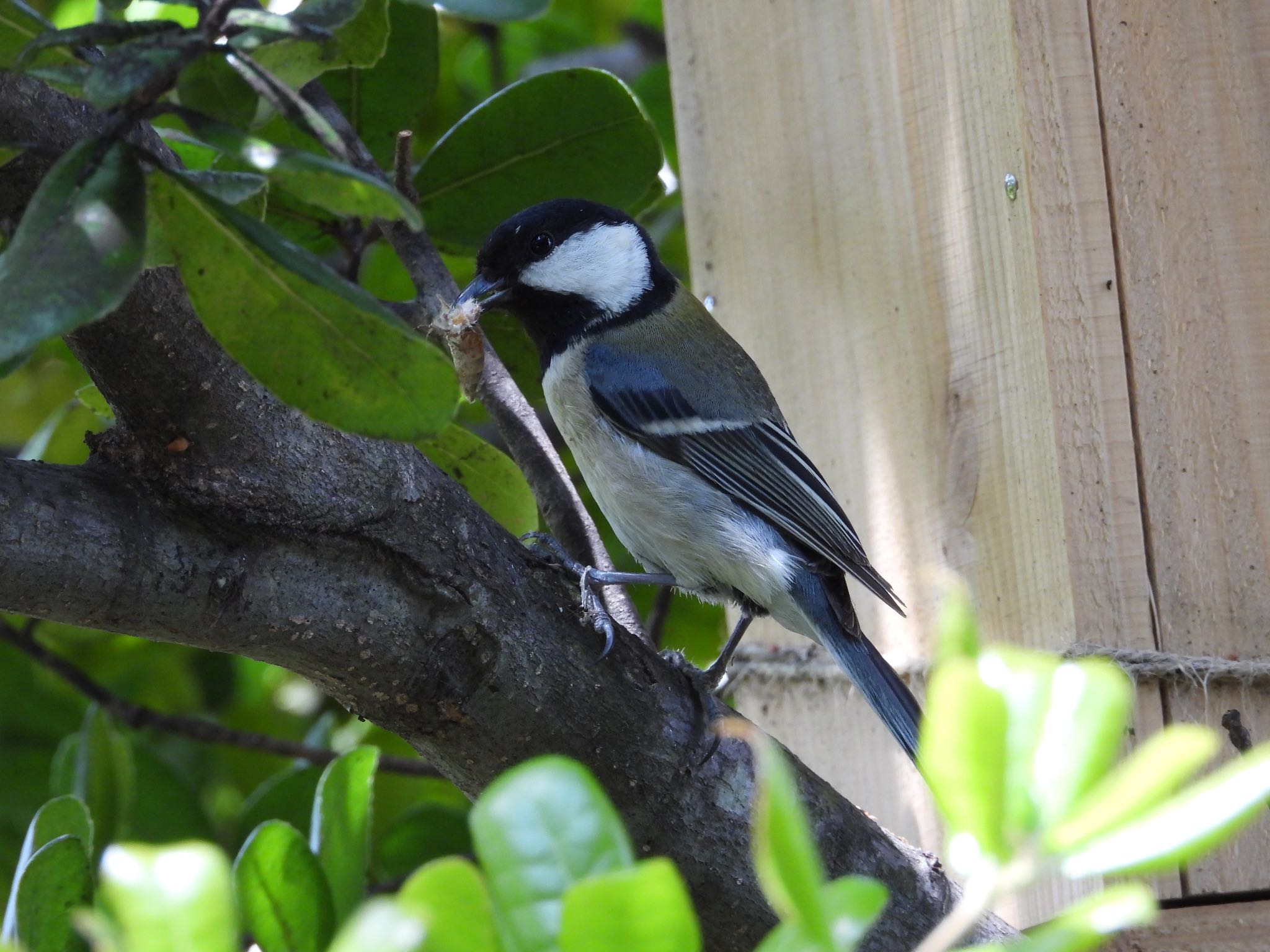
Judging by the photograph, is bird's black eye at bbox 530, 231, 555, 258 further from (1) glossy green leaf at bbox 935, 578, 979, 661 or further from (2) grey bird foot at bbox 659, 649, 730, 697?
(1) glossy green leaf at bbox 935, 578, 979, 661

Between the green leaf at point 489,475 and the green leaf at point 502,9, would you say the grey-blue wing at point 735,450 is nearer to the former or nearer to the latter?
the green leaf at point 489,475

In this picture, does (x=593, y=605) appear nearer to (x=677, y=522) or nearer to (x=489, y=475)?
(x=489, y=475)

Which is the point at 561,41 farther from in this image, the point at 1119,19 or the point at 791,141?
the point at 1119,19

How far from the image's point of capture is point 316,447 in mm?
971

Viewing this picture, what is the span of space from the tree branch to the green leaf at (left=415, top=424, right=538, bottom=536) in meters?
0.30

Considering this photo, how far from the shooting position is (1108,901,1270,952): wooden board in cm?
125

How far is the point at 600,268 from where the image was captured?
82.8 inches

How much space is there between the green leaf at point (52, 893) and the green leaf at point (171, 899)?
0.48m

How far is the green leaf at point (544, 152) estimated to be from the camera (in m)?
1.60

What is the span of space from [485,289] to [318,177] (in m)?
1.28

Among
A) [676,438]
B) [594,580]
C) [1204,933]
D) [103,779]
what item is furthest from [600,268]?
[1204,933]

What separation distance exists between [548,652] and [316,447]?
0.26m

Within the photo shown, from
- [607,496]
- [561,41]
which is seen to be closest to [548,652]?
[607,496]

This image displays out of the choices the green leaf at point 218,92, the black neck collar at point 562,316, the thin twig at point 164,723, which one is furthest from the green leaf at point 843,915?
the black neck collar at point 562,316
